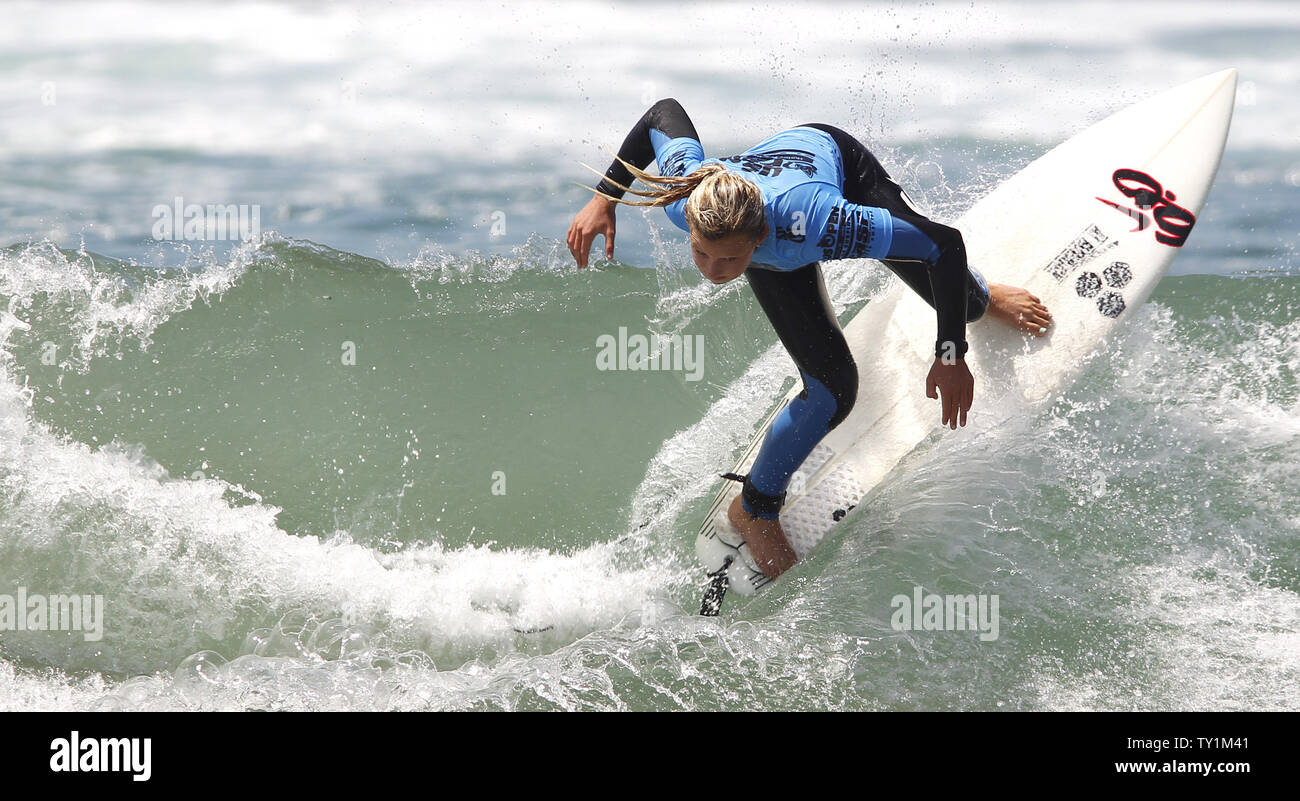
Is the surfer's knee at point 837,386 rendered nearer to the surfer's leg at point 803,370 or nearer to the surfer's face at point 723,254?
the surfer's leg at point 803,370

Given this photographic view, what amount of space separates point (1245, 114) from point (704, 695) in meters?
9.85

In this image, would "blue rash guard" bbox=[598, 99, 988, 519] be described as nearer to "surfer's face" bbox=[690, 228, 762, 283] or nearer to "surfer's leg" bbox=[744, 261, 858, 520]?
"surfer's leg" bbox=[744, 261, 858, 520]

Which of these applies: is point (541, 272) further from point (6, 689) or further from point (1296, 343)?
point (1296, 343)

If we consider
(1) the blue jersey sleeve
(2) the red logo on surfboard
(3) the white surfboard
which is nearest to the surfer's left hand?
(3) the white surfboard

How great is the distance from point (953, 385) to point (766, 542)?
1.09 metres

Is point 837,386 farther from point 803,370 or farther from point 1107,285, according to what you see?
point 1107,285

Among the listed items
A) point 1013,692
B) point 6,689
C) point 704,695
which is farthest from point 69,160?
point 1013,692

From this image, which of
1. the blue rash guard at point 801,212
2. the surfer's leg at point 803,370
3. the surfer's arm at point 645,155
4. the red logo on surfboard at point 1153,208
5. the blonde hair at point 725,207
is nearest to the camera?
the blonde hair at point 725,207

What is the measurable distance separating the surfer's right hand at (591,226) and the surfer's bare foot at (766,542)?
4.13ft

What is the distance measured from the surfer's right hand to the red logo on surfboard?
8.04ft

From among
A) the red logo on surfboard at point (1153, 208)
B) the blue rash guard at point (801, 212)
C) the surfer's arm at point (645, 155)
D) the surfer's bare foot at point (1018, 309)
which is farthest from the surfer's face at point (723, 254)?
the red logo on surfboard at point (1153, 208)

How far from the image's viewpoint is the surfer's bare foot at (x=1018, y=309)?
14.3 ft

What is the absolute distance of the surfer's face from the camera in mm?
2973

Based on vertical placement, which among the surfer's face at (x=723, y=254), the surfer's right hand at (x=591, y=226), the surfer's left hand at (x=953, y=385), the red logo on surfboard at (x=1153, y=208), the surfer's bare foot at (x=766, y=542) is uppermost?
the red logo on surfboard at (x=1153, y=208)
